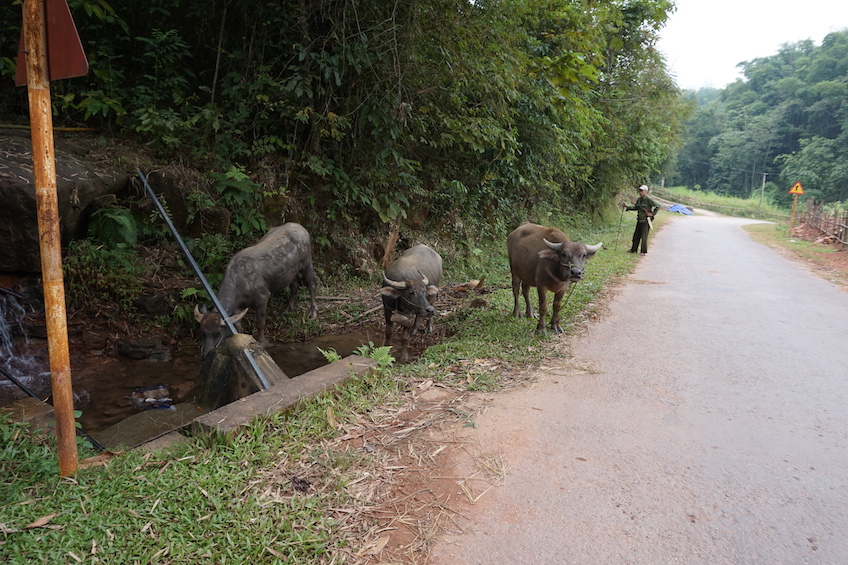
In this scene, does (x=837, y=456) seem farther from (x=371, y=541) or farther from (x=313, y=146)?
(x=313, y=146)

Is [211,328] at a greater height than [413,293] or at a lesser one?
lesser

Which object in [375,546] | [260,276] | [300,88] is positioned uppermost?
[300,88]

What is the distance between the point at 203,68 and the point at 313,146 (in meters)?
2.53

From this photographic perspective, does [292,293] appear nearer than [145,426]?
No

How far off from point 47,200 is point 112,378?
374cm

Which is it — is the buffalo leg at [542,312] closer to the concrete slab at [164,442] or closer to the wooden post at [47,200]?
the concrete slab at [164,442]

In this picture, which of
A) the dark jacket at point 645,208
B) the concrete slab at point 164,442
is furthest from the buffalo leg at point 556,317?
the dark jacket at point 645,208

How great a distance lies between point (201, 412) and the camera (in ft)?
15.3

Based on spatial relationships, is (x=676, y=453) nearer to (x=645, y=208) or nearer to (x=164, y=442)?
(x=164, y=442)

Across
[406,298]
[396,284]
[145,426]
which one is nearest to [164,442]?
[145,426]

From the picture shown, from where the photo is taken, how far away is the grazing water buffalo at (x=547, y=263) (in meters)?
5.84

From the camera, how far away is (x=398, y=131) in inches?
309

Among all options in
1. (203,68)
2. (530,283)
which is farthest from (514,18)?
(203,68)

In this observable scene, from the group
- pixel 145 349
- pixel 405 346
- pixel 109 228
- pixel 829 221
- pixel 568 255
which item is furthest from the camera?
pixel 829 221
